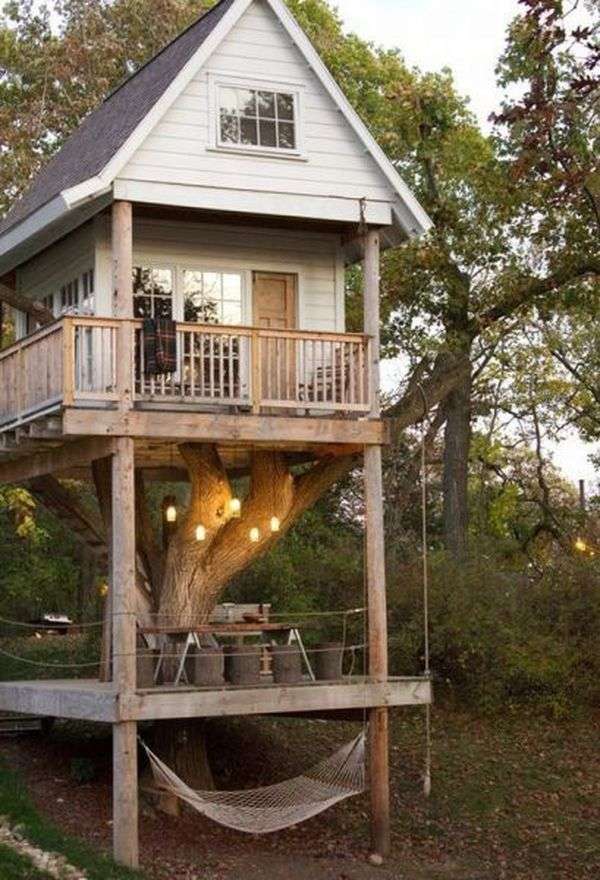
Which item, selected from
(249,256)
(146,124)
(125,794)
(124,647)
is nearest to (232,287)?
(249,256)

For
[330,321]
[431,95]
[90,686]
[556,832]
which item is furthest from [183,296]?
[431,95]

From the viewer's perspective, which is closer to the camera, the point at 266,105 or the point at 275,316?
the point at 266,105

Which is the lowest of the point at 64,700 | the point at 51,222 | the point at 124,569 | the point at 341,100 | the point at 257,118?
the point at 64,700

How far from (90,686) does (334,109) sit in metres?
8.11

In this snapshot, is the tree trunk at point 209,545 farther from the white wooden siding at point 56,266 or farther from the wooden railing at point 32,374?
the white wooden siding at point 56,266

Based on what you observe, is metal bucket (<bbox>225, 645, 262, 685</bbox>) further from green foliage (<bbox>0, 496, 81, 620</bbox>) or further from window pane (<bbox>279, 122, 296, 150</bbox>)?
green foliage (<bbox>0, 496, 81, 620</bbox>)

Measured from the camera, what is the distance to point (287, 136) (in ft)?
Answer: 66.8

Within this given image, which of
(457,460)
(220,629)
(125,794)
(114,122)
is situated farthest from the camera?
(457,460)

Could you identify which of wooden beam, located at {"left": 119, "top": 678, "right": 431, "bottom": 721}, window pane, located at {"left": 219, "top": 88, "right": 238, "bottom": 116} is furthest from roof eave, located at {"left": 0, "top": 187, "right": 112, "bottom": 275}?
wooden beam, located at {"left": 119, "top": 678, "right": 431, "bottom": 721}

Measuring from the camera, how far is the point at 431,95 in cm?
2969

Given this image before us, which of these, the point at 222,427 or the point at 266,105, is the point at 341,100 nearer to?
the point at 266,105

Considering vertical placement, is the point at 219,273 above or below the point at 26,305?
above

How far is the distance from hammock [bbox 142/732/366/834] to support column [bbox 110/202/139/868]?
50cm

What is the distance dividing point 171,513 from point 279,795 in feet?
14.8
